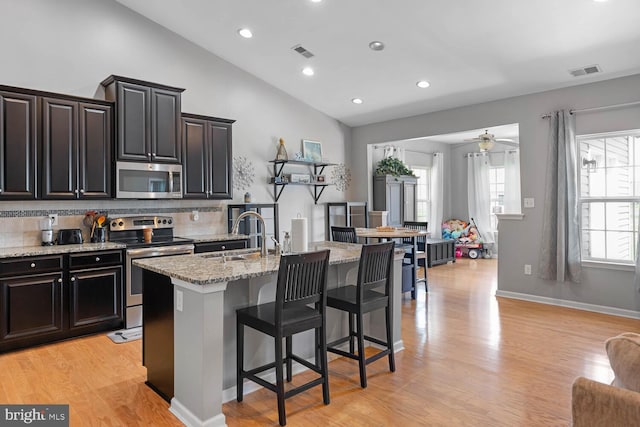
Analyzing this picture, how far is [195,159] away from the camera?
507 centimetres

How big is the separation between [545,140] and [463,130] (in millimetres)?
1125

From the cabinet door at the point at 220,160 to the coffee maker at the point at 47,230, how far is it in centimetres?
177

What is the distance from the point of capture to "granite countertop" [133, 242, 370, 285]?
7.46 ft

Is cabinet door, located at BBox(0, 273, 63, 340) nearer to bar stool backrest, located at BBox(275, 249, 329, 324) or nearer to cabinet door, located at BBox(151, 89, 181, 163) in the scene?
cabinet door, located at BBox(151, 89, 181, 163)

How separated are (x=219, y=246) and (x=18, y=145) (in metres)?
2.26

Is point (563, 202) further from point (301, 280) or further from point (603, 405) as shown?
point (603, 405)

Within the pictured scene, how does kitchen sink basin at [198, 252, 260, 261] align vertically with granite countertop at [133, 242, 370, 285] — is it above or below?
above

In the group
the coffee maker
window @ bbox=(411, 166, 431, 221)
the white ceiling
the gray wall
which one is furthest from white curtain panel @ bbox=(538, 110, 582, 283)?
the coffee maker

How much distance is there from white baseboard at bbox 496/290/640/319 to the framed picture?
11.1ft

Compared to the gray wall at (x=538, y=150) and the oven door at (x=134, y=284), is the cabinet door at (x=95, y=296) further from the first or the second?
the gray wall at (x=538, y=150)

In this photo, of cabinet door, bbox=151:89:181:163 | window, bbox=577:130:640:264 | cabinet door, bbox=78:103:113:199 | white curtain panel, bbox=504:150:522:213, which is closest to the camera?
cabinet door, bbox=78:103:113:199

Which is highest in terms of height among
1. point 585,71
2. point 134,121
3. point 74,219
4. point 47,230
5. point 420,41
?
point 420,41

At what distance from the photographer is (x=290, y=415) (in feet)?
8.14

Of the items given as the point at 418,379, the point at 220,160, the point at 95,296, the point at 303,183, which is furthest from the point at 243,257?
the point at 303,183
